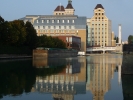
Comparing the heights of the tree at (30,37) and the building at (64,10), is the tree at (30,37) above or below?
below

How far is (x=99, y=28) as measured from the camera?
568ft

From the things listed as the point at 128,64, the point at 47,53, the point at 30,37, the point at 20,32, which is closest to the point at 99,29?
the point at 47,53

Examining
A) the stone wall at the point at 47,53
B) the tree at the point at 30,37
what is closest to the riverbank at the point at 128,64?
the tree at the point at 30,37

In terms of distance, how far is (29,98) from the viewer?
42.7 ft

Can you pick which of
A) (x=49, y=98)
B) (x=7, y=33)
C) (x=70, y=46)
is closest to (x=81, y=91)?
(x=49, y=98)

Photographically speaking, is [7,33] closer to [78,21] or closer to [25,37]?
[25,37]

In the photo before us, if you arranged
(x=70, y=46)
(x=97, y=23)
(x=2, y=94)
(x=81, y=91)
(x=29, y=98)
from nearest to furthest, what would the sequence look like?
(x=29, y=98)
(x=2, y=94)
(x=81, y=91)
(x=70, y=46)
(x=97, y=23)

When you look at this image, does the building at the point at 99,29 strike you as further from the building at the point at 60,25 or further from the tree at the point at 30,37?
the tree at the point at 30,37

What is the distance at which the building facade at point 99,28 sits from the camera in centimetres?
17175

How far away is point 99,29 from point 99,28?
1.95 ft

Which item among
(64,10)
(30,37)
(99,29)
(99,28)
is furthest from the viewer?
(64,10)

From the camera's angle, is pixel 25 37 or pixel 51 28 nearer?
pixel 25 37

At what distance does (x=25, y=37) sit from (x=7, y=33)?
7.51 meters

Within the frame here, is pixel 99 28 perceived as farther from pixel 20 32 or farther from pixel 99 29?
pixel 20 32
